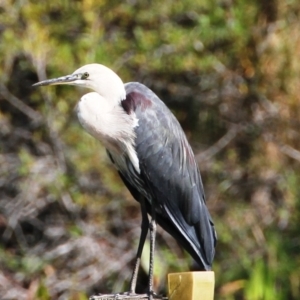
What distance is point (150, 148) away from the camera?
150 inches

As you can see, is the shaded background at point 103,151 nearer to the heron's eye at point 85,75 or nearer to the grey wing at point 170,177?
the grey wing at point 170,177

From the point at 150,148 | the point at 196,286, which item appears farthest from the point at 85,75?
the point at 196,286

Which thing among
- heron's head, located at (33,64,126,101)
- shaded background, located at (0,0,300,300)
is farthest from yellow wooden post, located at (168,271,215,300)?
shaded background, located at (0,0,300,300)

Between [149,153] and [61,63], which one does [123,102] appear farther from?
[61,63]

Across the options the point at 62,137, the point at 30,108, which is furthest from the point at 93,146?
the point at 30,108

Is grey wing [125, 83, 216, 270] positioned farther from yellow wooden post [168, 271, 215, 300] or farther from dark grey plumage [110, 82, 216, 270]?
yellow wooden post [168, 271, 215, 300]

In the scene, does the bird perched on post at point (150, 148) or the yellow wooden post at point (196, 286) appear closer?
the yellow wooden post at point (196, 286)

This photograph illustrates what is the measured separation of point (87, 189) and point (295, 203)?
1.39 m

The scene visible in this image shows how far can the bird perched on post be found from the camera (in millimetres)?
3756

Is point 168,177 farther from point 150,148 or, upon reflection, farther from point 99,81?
point 99,81

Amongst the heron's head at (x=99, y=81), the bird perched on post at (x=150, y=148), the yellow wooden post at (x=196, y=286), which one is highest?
the heron's head at (x=99, y=81)

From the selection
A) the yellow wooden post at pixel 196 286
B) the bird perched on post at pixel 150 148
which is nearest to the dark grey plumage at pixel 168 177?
the bird perched on post at pixel 150 148

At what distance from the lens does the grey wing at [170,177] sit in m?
3.73

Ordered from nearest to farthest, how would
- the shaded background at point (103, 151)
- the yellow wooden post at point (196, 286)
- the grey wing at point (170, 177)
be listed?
1. the yellow wooden post at point (196, 286)
2. the grey wing at point (170, 177)
3. the shaded background at point (103, 151)
